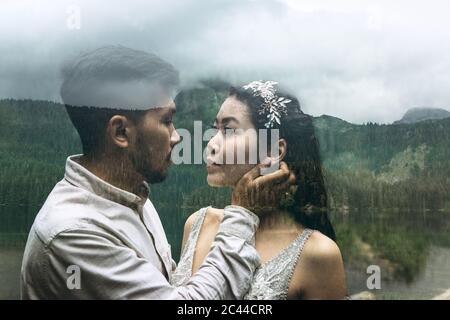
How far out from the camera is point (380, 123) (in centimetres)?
420

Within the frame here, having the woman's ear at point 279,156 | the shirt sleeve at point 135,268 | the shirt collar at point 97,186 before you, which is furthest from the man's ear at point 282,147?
the shirt collar at point 97,186

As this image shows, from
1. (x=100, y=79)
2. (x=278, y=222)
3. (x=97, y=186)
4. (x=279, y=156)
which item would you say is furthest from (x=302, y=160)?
(x=100, y=79)

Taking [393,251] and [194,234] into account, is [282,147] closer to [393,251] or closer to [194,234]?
[194,234]

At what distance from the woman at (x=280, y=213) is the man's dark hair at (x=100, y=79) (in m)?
0.52

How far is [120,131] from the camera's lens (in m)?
3.90

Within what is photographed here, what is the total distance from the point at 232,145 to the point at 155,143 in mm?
492

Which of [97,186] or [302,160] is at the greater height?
[302,160]

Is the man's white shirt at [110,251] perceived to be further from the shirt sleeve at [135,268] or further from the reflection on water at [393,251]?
the reflection on water at [393,251]

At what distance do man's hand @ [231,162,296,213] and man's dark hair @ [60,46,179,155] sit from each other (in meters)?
0.78

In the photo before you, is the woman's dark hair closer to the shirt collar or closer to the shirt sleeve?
the shirt sleeve

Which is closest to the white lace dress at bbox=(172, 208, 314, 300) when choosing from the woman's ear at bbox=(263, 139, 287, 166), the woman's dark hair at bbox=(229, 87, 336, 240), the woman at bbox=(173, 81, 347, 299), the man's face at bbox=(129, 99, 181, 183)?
the woman at bbox=(173, 81, 347, 299)
